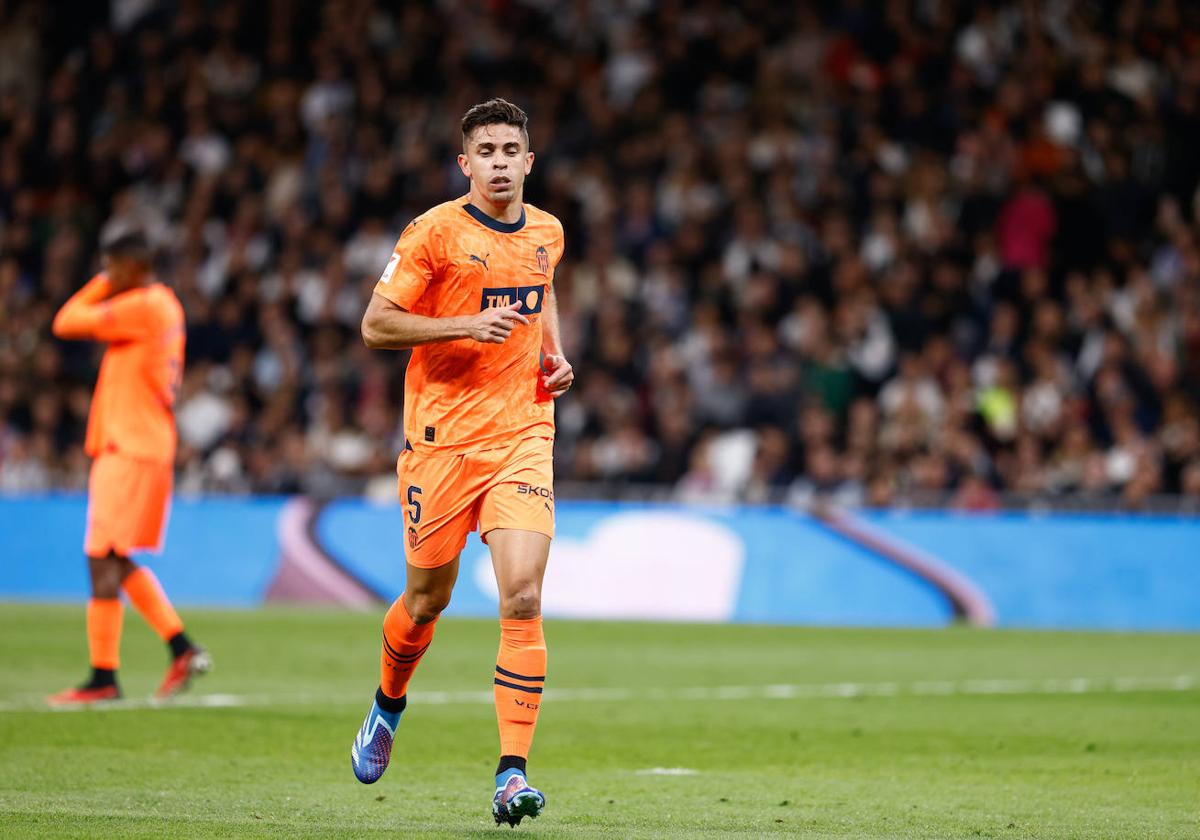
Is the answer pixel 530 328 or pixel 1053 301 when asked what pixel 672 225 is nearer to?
pixel 1053 301

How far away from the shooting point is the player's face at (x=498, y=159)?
7.26 m

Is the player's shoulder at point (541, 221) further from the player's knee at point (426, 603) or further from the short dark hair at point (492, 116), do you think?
the player's knee at point (426, 603)

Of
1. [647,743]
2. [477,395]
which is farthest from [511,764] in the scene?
[647,743]

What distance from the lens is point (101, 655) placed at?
10.8m

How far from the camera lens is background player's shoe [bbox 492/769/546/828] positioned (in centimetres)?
647

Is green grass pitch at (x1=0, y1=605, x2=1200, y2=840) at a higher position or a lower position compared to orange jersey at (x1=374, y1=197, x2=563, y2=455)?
lower

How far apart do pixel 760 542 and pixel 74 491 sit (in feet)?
27.4

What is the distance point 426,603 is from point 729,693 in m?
4.94

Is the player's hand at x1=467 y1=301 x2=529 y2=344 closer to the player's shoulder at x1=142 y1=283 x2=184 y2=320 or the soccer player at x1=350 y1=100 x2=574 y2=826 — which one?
the soccer player at x1=350 y1=100 x2=574 y2=826

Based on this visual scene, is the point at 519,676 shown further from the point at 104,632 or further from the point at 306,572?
the point at 306,572

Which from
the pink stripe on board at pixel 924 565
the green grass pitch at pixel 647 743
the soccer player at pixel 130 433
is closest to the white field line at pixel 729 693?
the green grass pitch at pixel 647 743

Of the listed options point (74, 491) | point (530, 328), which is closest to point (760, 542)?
point (74, 491)

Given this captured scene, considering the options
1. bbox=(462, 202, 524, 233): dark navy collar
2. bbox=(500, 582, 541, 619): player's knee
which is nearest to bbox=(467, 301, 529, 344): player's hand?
bbox=(462, 202, 524, 233): dark navy collar

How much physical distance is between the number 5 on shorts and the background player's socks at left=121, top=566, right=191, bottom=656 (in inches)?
165
